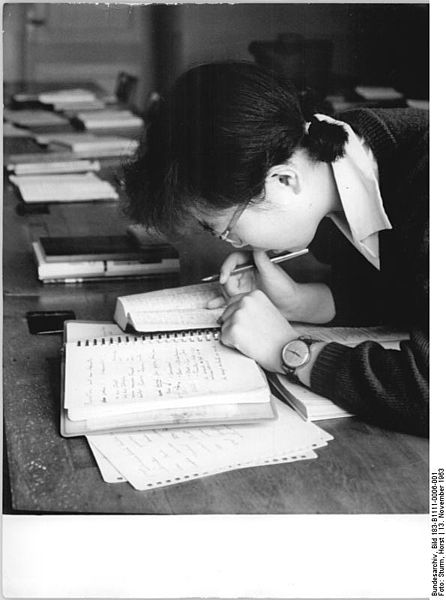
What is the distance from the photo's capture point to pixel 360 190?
1498 mm

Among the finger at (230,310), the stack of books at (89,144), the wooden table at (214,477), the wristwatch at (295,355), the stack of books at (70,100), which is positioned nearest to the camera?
the wooden table at (214,477)

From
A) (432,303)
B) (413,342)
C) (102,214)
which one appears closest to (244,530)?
(413,342)

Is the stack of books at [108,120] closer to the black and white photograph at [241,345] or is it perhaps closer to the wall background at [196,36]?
the wall background at [196,36]

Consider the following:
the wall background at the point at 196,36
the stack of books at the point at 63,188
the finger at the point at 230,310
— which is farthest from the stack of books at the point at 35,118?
the finger at the point at 230,310

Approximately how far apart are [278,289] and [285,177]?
→ 24cm

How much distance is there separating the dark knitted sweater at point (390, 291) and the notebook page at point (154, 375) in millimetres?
137

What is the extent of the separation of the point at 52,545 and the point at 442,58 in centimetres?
101

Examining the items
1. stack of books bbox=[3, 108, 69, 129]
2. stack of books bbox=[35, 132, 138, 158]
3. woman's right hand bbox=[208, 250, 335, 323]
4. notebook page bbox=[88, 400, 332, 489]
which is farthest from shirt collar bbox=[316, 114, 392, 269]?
stack of books bbox=[3, 108, 69, 129]

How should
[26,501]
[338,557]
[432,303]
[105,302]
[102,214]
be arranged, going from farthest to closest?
1. [102,214]
2. [105,302]
3. [432,303]
4. [338,557]
5. [26,501]

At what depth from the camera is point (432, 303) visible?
1.38 meters

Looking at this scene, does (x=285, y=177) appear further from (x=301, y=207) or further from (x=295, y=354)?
(x=295, y=354)

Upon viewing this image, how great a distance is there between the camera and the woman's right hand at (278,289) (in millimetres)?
1520

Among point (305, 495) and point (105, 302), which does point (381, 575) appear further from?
point (105, 302)

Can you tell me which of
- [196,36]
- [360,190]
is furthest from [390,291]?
[196,36]
